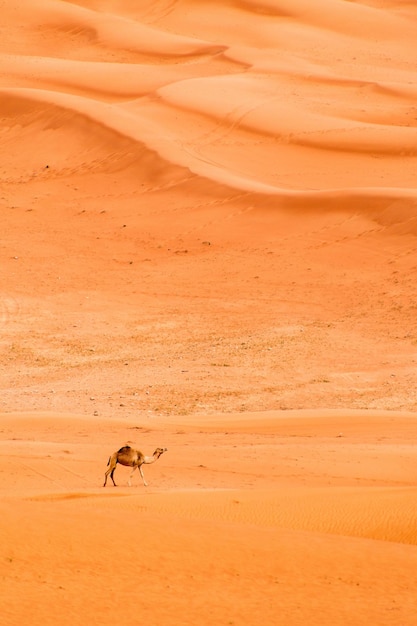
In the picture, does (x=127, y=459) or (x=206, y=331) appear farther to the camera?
(x=206, y=331)

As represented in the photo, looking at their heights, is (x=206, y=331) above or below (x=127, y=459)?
below

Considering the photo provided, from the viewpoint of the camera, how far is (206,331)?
69.6 ft

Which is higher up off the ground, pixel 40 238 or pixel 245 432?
pixel 245 432

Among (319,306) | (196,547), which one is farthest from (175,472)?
(319,306)

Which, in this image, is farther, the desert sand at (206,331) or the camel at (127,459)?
the camel at (127,459)

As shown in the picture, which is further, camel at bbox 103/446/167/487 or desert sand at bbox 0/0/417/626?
camel at bbox 103/446/167/487

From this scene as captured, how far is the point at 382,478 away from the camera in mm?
11562

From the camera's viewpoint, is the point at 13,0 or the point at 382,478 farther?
the point at 13,0

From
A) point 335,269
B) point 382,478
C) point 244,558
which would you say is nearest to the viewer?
point 244,558

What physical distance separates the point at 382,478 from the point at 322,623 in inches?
213

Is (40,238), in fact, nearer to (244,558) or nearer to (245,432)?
(245,432)

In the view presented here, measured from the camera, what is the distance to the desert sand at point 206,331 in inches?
282

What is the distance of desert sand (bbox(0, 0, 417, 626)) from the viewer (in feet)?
23.5

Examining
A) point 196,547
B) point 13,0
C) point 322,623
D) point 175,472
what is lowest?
point 13,0
